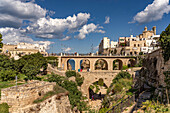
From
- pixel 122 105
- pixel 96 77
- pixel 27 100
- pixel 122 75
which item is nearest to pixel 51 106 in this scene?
pixel 27 100

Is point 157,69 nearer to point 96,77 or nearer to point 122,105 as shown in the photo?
point 122,105

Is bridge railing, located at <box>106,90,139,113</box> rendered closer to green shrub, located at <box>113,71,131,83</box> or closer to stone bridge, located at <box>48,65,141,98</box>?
green shrub, located at <box>113,71,131,83</box>

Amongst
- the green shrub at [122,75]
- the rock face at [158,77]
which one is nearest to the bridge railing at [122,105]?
the rock face at [158,77]

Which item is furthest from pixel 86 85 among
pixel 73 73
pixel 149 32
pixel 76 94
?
pixel 149 32

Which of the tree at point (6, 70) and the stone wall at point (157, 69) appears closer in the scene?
the stone wall at point (157, 69)

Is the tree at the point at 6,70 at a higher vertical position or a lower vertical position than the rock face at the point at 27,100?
higher

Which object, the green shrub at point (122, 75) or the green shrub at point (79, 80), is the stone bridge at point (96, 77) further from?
the green shrub at point (122, 75)

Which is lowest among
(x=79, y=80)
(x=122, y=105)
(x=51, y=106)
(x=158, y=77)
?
(x=79, y=80)

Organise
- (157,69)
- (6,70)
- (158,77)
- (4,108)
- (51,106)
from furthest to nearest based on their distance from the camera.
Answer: (6,70) < (157,69) < (158,77) < (51,106) < (4,108)

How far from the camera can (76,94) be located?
21016mm

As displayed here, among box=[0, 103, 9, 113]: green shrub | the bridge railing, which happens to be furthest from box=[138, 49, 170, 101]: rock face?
box=[0, 103, 9, 113]: green shrub

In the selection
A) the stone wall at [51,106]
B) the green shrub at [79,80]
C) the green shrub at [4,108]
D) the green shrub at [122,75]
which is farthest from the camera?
the green shrub at [79,80]

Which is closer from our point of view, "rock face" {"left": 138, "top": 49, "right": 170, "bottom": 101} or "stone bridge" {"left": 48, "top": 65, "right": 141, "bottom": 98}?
"rock face" {"left": 138, "top": 49, "right": 170, "bottom": 101}

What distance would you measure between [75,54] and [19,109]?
102 feet
